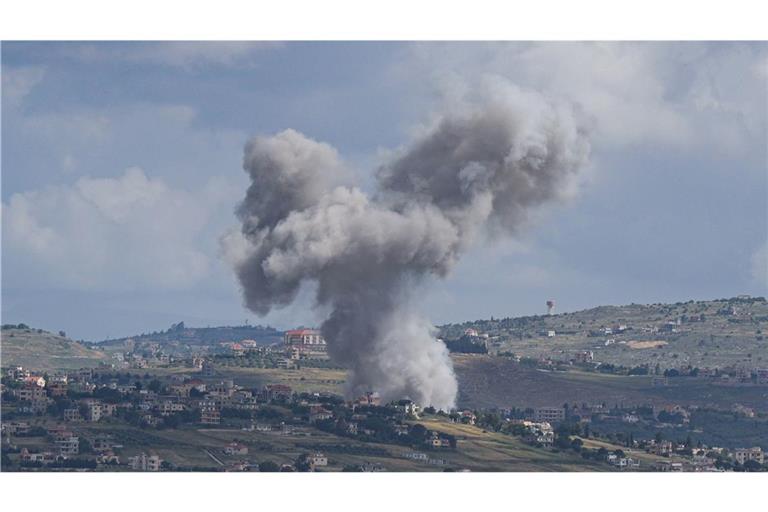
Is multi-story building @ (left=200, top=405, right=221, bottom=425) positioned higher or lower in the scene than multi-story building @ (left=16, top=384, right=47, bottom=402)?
lower

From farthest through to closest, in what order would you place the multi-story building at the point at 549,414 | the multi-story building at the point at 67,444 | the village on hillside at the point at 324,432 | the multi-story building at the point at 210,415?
the multi-story building at the point at 549,414, the multi-story building at the point at 210,415, the multi-story building at the point at 67,444, the village on hillside at the point at 324,432

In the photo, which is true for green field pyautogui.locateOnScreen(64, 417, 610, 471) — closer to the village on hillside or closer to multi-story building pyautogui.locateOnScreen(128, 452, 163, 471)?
the village on hillside

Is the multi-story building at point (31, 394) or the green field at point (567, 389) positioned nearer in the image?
the multi-story building at point (31, 394)

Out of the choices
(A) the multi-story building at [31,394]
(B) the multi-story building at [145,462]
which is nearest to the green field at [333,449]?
(B) the multi-story building at [145,462]

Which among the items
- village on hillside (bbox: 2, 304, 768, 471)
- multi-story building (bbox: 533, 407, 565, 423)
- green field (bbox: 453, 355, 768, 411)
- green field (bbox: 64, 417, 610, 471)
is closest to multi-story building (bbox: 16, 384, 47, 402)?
village on hillside (bbox: 2, 304, 768, 471)

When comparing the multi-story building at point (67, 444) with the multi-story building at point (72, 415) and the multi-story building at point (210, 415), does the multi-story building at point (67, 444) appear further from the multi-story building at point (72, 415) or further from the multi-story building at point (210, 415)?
the multi-story building at point (210, 415)

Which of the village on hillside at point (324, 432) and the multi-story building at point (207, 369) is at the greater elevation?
the multi-story building at point (207, 369)

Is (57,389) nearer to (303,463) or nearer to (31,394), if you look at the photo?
(31,394)

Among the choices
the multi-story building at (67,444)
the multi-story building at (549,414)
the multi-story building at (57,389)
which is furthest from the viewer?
the multi-story building at (549,414)

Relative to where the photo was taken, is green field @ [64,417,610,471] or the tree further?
green field @ [64,417,610,471]

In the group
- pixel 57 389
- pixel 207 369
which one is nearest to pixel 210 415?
pixel 57 389

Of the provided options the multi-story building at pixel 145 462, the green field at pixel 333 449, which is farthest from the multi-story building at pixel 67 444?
the multi-story building at pixel 145 462

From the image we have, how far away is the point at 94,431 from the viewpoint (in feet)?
356

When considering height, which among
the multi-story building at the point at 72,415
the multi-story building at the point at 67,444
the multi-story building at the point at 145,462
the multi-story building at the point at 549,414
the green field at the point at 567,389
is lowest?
the multi-story building at the point at 145,462
